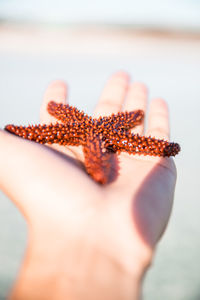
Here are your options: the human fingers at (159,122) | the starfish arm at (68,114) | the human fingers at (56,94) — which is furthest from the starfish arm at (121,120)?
the human fingers at (56,94)

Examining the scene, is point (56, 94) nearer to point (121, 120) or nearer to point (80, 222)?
point (121, 120)

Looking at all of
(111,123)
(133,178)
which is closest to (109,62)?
(111,123)

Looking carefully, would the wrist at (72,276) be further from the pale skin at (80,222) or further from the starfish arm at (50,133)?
the starfish arm at (50,133)

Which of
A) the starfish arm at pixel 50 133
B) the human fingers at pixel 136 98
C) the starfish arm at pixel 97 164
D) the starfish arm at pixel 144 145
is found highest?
the human fingers at pixel 136 98

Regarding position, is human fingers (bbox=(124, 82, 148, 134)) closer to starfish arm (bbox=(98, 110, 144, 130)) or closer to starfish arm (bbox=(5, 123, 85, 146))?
starfish arm (bbox=(98, 110, 144, 130))

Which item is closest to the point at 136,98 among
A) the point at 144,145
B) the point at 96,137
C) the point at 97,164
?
the point at 144,145

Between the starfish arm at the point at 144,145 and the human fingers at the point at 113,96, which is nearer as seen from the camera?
the starfish arm at the point at 144,145
